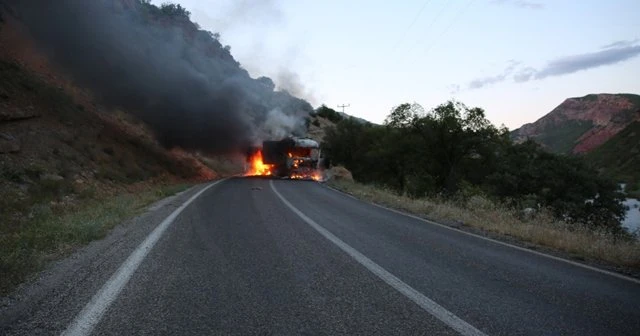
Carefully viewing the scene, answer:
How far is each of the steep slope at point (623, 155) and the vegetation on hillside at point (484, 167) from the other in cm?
7224

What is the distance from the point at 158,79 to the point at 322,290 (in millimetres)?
28481

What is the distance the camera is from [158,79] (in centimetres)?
3030

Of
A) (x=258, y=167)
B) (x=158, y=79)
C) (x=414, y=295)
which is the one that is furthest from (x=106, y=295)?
(x=258, y=167)

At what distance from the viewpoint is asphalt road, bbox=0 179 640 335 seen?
3.80m

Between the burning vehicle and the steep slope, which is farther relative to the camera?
the steep slope

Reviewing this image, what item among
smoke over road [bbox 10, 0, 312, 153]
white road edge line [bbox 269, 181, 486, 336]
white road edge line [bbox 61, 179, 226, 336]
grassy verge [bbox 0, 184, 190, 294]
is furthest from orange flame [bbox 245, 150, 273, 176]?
white road edge line [bbox 61, 179, 226, 336]

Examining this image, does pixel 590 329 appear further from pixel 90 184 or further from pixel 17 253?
pixel 90 184

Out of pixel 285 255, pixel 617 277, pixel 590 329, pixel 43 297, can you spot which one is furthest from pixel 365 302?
pixel 617 277

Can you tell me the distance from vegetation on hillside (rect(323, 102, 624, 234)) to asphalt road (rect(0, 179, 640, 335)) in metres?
24.9

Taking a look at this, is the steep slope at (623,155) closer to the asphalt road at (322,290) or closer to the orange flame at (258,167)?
the orange flame at (258,167)

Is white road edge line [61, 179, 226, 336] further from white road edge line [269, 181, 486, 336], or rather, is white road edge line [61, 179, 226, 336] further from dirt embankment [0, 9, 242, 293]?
white road edge line [269, 181, 486, 336]

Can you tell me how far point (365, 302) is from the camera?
4.43 metres

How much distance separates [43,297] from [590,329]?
16.0ft

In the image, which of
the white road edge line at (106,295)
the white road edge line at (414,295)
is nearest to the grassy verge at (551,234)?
the white road edge line at (414,295)
